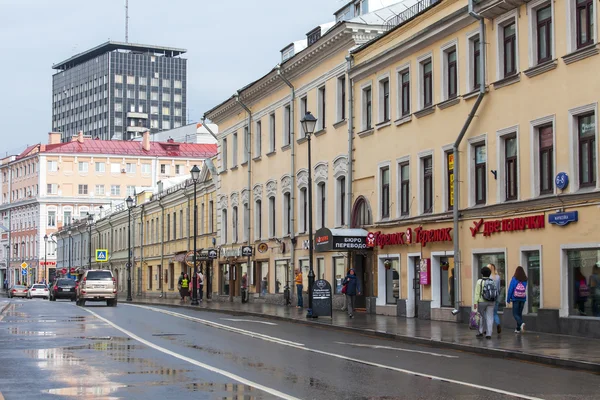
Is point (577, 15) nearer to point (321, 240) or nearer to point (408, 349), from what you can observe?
point (408, 349)

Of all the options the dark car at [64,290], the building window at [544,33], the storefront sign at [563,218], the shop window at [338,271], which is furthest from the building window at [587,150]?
the dark car at [64,290]

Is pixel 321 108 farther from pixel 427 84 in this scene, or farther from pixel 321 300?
pixel 321 300

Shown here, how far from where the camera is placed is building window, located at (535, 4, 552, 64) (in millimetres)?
24391

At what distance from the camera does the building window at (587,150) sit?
74.0 ft

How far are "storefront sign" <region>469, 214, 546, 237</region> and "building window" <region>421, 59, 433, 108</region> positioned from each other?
5.41 metres

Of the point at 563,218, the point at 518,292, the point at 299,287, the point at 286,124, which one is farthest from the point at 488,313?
the point at 286,124

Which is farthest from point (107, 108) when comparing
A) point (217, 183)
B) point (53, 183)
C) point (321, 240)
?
point (321, 240)

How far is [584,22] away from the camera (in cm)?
2302

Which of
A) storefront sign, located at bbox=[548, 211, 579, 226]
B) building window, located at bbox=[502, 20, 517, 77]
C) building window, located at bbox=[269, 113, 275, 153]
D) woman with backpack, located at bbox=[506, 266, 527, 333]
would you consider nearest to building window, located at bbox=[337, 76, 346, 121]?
building window, located at bbox=[269, 113, 275, 153]

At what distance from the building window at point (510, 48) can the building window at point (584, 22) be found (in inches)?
114

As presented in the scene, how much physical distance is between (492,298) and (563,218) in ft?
11.3

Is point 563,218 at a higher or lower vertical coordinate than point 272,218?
lower

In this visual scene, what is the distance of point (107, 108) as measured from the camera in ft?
607

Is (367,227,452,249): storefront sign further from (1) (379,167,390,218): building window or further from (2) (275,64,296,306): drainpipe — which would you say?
(2) (275,64,296,306): drainpipe
